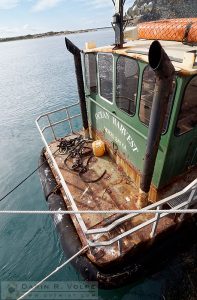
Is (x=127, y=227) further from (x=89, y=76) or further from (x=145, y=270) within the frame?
(x=89, y=76)

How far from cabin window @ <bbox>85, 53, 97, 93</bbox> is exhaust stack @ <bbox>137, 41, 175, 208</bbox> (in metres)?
3.52

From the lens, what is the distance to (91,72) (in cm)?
654

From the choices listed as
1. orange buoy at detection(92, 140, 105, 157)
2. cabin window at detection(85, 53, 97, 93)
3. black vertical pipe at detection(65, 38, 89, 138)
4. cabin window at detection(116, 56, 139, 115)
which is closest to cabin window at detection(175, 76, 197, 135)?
cabin window at detection(116, 56, 139, 115)

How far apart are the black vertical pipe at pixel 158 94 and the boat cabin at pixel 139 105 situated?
480 mm

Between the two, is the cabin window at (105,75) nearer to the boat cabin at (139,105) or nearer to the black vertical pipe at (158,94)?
the boat cabin at (139,105)

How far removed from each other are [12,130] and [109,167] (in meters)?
10.2

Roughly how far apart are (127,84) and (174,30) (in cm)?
172

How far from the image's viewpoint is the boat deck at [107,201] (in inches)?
173

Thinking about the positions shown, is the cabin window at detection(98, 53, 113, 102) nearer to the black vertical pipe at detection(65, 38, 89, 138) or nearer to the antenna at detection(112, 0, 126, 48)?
the antenna at detection(112, 0, 126, 48)

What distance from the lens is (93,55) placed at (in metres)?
6.17

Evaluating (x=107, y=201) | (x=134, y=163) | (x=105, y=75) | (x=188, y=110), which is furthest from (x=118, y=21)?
(x=107, y=201)

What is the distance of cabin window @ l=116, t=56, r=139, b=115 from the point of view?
4.74 metres

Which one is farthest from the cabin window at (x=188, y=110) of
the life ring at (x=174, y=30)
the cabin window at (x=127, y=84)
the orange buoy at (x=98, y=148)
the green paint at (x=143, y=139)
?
the orange buoy at (x=98, y=148)

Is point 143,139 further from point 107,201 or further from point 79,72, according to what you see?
point 79,72
